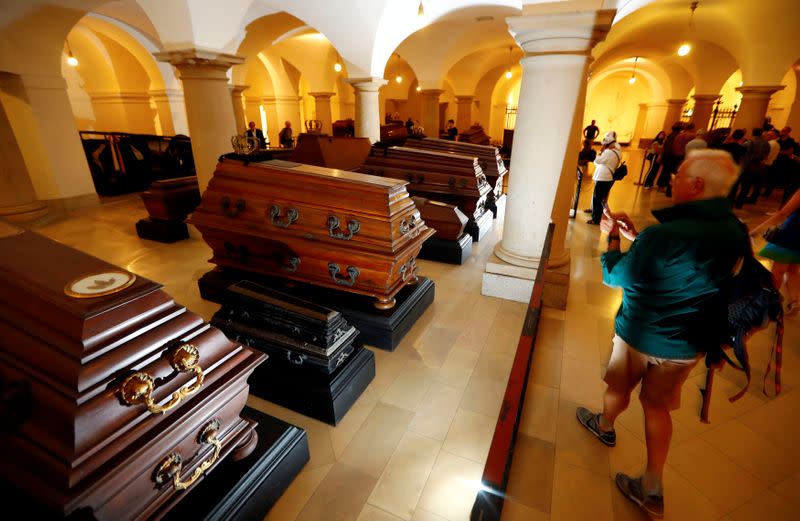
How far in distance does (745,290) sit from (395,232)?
81.7 inches

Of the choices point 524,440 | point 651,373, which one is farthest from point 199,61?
point 651,373

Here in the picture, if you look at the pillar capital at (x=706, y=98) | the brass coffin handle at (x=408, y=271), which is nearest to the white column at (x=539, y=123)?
the brass coffin handle at (x=408, y=271)

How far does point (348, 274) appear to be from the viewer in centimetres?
306

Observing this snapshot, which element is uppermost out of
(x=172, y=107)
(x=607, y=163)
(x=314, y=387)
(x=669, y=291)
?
(x=172, y=107)

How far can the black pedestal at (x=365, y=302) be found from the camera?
9.87ft

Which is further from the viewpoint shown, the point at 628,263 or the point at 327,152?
the point at 327,152

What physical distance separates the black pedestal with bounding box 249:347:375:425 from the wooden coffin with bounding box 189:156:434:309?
748mm

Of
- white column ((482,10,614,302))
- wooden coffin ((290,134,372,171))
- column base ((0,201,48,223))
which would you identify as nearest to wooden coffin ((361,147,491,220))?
wooden coffin ((290,134,372,171))

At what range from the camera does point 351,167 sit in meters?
6.20

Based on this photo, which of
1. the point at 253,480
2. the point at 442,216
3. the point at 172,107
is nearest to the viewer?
the point at 253,480

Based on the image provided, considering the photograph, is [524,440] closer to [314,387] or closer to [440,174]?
[314,387]

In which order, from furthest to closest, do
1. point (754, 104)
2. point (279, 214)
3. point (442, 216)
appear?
1. point (754, 104)
2. point (442, 216)
3. point (279, 214)

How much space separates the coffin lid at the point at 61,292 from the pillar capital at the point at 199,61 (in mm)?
4243

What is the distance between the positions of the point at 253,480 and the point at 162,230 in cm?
495
